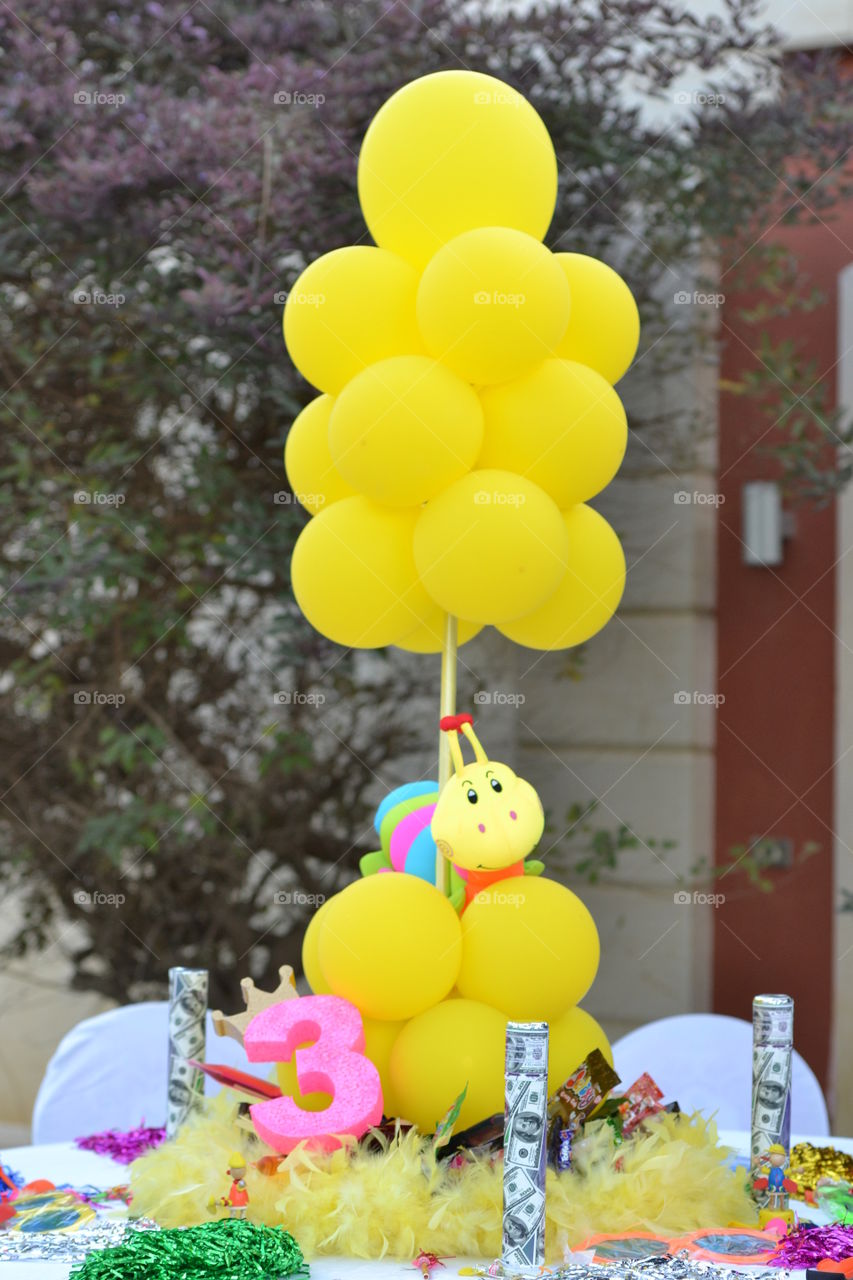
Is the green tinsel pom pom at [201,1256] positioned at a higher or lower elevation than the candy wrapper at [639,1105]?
higher

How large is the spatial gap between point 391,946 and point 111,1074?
1.05m

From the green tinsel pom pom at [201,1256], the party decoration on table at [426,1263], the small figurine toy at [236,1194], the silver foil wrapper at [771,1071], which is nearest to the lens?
the green tinsel pom pom at [201,1256]

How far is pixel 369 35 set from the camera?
3260mm

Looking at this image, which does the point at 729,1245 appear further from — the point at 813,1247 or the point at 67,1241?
the point at 67,1241

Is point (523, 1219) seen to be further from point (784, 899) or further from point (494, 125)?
point (784, 899)

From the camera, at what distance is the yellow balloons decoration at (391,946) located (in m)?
1.71

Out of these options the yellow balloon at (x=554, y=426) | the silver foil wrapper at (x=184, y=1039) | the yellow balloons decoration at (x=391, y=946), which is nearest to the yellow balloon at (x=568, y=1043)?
the yellow balloons decoration at (x=391, y=946)

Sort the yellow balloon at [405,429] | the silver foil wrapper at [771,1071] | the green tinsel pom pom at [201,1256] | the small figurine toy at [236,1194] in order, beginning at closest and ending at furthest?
1. the green tinsel pom pom at [201,1256]
2. the small figurine toy at [236,1194]
3. the silver foil wrapper at [771,1071]
4. the yellow balloon at [405,429]

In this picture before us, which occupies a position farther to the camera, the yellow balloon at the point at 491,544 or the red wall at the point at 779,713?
the red wall at the point at 779,713

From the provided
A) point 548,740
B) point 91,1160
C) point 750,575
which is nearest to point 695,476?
point 750,575

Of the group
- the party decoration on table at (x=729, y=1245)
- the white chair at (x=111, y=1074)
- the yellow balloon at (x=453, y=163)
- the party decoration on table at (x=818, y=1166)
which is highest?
the yellow balloon at (x=453, y=163)

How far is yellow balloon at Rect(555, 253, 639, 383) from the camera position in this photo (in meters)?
1.96

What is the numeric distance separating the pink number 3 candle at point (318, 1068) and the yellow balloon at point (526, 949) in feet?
0.58

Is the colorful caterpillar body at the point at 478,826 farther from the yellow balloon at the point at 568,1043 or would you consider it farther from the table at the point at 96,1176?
the table at the point at 96,1176
